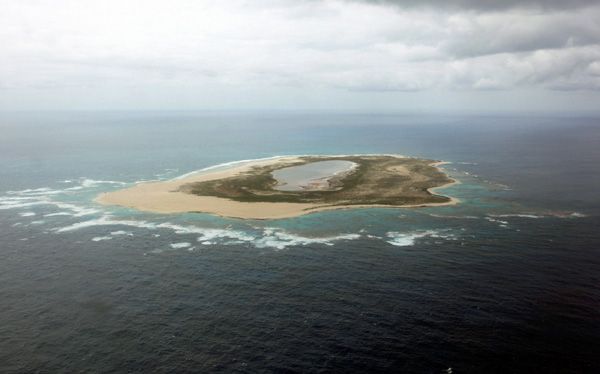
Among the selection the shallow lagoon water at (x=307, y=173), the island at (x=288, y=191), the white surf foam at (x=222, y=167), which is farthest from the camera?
the white surf foam at (x=222, y=167)

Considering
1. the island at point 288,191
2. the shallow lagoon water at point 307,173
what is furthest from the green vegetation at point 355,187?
the shallow lagoon water at point 307,173

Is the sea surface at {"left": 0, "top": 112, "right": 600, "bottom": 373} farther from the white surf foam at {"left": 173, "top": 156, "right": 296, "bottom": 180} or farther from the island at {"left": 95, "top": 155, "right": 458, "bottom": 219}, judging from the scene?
the white surf foam at {"left": 173, "top": 156, "right": 296, "bottom": 180}

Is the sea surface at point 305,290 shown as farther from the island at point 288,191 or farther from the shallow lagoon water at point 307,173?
the shallow lagoon water at point 307,173

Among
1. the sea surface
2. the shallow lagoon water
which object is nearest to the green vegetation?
the shallow lagoon water

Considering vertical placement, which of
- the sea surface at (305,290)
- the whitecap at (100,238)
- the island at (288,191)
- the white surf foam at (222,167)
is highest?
the white surf foam at (222,167)

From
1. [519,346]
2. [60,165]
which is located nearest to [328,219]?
[519,346]

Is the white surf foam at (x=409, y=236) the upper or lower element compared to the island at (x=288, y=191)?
lower
